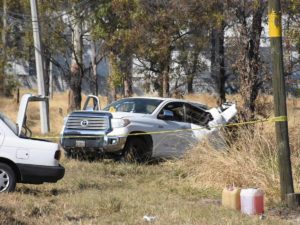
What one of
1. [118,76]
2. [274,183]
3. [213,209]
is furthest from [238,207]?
[118,76]

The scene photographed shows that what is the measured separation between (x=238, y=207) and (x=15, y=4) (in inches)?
1102

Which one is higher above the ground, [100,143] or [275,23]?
[275,23]

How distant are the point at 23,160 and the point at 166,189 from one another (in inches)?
110

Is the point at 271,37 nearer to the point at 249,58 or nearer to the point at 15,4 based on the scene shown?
the point at 249,58

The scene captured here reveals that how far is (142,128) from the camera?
592 inches

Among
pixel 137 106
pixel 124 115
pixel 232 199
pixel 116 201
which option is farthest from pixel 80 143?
pixel 232 199

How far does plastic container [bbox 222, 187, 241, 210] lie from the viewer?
9.21 meters

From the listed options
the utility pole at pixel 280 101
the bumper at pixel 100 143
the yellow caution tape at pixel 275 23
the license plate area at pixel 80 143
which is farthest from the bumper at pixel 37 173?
the license plate area at pixel 80 143

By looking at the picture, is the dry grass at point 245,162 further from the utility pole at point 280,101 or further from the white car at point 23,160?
the white car at point 23,160

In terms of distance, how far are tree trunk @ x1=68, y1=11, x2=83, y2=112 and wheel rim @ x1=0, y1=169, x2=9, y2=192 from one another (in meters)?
19.1

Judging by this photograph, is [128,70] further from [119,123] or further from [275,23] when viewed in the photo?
[275,23]

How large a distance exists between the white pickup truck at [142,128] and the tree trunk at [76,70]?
13.9 meters

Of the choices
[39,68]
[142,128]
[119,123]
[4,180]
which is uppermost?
[39,68]

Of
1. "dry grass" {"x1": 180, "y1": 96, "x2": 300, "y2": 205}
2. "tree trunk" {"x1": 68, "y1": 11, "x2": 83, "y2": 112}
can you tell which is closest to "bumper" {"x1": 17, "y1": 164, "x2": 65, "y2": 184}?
"dry grass" {"x1": 180, "y1": 96, "x2": 300, "y2": 205}
